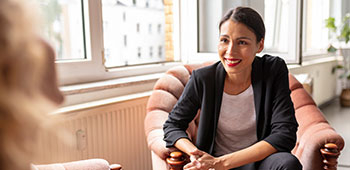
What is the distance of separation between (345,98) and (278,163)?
3.43 m

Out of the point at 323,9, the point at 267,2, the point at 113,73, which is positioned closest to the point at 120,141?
the point at 113,73

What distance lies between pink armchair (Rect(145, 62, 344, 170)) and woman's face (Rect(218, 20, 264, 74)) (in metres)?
0.47

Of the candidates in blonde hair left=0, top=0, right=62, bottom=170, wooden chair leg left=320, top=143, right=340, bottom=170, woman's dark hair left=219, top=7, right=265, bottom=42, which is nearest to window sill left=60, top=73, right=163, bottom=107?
woman's dark hair left=219, top=7, right=265, bottom=42

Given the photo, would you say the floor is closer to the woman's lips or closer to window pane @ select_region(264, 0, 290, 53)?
window pane @ select_region(264, 0, 290, 53)

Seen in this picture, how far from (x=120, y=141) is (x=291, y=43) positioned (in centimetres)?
159

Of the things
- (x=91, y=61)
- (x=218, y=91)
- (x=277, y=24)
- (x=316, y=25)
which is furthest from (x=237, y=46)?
(x=316, y=25)

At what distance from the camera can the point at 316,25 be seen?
189 inches

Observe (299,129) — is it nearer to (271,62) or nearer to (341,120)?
(271,62)

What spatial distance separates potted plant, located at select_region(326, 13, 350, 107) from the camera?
4.20 metres

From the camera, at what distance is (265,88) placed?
159 cm

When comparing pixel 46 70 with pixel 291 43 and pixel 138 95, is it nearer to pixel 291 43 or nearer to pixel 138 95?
pixel 138 95

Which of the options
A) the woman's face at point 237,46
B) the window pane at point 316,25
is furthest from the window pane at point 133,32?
the window pane at point 316,25

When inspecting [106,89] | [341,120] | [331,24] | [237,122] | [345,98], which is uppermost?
[331,24]

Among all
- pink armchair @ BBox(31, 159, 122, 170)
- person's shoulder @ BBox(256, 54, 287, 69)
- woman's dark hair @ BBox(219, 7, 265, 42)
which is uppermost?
woman's dark hair @ BBox(219, 7, 265, 42)
